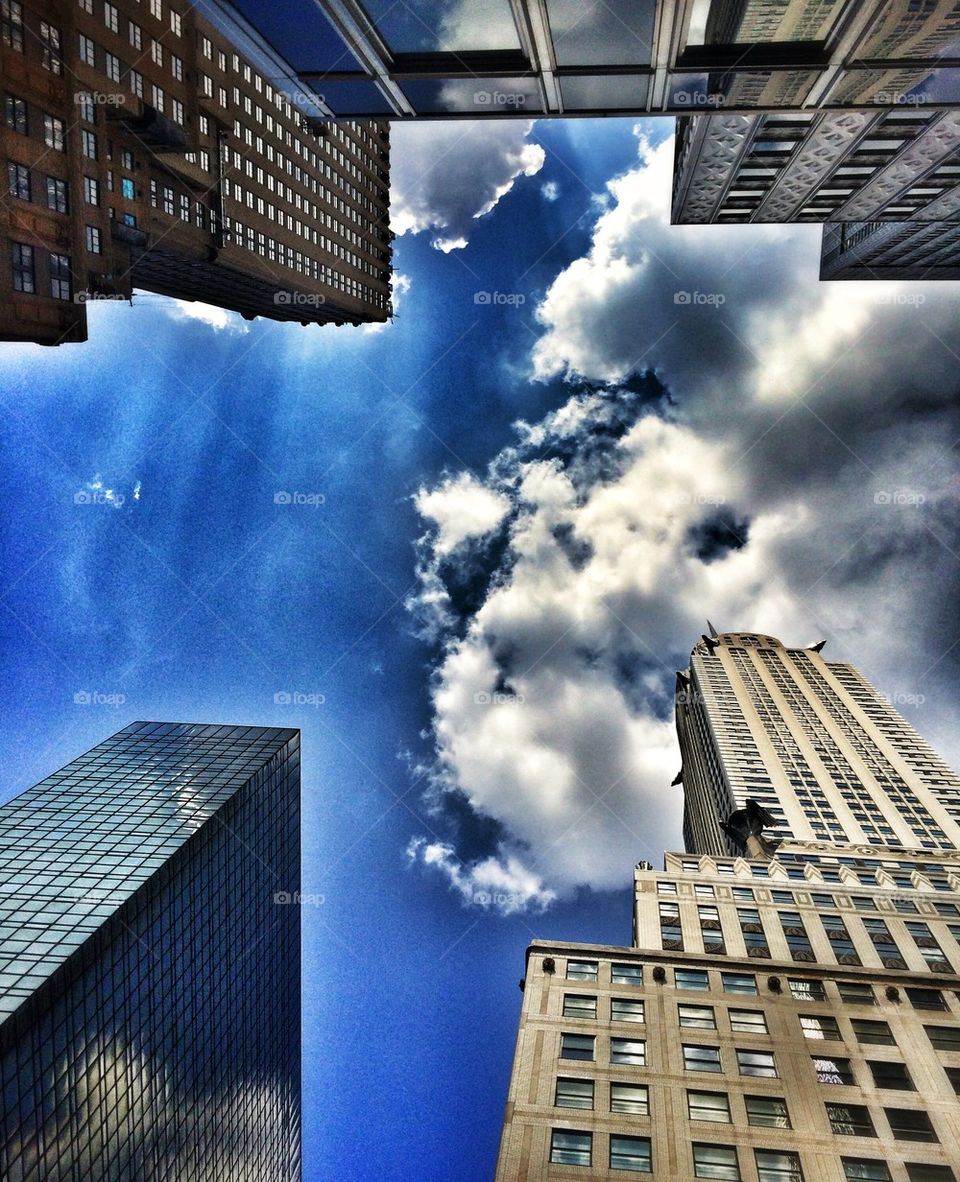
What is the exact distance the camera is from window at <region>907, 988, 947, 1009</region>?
3300 centimetres

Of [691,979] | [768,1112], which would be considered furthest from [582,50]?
[691,979]

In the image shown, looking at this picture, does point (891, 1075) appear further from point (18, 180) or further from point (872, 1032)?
point (18, 180)

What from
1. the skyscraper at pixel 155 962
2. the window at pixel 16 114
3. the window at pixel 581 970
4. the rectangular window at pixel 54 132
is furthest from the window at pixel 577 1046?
the rectangular window at pixel 54 132

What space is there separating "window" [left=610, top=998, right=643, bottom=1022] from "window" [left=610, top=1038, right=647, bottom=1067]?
1.20 m

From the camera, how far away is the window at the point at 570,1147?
27.0m

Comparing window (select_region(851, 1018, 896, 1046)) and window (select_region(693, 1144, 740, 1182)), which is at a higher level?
window (select_region(851, 1018, 896, 1046))

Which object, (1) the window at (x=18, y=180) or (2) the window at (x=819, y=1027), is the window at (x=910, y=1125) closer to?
(2) the window at (x=819, y=1027)

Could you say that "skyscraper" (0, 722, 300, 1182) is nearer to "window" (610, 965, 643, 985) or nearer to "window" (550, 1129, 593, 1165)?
"window" (550, 1129, 593, 1165)

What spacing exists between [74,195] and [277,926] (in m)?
71.8

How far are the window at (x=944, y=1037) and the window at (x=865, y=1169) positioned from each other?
277 inches

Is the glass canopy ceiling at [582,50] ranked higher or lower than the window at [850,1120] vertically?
higher

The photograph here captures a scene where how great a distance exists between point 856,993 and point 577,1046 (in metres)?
13.3

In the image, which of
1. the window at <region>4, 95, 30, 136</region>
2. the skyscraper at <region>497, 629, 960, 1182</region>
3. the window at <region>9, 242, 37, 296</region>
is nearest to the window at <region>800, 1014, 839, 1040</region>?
the skyscraper at <region>497, 629, 960, 1182</region>

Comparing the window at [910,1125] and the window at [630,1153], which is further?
the window at [910,1125]
